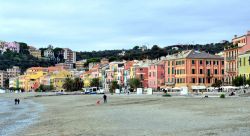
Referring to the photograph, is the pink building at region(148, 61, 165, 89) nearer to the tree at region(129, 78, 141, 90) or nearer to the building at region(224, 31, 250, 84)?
the tree at region(129, 78, 141, 90)

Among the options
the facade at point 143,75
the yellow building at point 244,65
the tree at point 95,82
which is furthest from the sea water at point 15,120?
the tree at point 95,82

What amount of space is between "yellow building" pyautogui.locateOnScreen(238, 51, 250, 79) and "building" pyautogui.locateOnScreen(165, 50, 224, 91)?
3190cm

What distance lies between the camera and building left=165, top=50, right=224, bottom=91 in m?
106

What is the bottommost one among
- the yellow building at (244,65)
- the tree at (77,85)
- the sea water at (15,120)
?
the sea water at (15,120)

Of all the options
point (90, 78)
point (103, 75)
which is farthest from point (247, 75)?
point (90, 78)

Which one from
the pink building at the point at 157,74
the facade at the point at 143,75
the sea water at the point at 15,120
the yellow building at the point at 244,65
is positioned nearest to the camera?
the sea water at the point at 15,120

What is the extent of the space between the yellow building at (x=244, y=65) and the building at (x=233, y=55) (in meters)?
9.25

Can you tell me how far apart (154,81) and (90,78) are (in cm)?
6668

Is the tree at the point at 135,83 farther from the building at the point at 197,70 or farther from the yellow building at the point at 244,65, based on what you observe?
the yellow building at the point at 244,65

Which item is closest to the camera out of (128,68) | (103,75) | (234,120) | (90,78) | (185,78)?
(234,120)

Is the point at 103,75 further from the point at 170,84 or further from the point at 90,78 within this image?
the point at 170,84

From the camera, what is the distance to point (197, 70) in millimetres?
106188

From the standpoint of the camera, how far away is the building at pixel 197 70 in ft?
346

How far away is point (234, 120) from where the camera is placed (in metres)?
25.1
